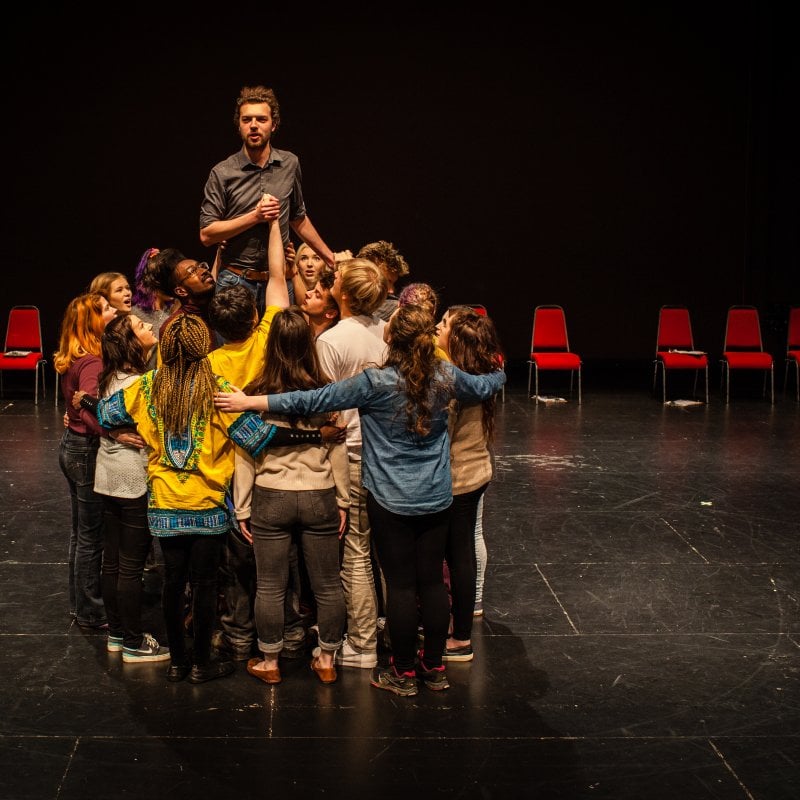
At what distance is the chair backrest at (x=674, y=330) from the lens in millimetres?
9961

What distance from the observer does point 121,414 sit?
11.2 ft

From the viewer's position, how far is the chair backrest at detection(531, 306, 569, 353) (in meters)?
9.97

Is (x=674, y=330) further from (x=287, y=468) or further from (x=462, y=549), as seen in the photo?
(x=287, y=468)

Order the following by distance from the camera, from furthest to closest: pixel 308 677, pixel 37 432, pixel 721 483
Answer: pixel 37 432
pixel 721 483
pixel 308 677

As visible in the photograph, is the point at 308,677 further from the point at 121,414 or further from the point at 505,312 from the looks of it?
the point at 505,312

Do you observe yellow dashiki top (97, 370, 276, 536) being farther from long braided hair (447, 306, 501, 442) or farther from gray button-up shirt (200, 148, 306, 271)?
gray button-up shirt (200, 148, 306, 271)

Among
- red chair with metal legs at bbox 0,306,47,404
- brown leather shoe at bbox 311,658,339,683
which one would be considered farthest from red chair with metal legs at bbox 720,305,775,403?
brown leather shoe at bbox 311,658,339,683

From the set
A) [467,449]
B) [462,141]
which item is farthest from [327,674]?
[462,141]

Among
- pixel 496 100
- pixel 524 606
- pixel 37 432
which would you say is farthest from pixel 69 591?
pixel 496 100

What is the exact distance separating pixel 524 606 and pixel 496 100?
23.2 ft

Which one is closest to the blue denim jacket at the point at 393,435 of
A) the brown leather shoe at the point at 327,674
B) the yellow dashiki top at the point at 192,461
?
the yellow dashiki top at the point at 192,461

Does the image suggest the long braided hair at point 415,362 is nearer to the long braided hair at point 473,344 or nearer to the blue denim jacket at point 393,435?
the blue denim jacket at point 393,435

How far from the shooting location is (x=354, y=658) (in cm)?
Answer: 365

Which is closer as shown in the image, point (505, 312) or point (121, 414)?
point (121, 414)
